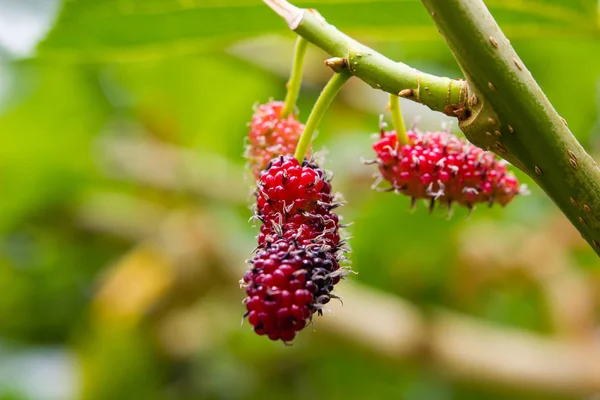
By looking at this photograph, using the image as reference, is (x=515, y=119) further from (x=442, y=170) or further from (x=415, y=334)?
(x=415, y=334)

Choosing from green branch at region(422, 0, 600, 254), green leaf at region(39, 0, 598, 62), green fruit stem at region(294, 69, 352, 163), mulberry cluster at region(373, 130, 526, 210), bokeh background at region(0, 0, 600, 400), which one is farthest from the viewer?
bokeh background at region(0, 0, 600, 400)

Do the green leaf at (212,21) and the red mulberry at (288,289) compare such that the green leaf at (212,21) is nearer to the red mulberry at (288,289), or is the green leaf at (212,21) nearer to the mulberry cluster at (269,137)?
the mulberry cluster at (269,137)

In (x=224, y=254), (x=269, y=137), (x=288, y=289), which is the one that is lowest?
(x=288, y=289)

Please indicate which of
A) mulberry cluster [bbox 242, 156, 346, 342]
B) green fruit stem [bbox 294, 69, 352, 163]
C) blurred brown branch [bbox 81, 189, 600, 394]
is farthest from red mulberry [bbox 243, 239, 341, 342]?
blurred brown branch [bbox 81, 189, 600, 394]

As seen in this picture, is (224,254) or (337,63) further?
(224,254)

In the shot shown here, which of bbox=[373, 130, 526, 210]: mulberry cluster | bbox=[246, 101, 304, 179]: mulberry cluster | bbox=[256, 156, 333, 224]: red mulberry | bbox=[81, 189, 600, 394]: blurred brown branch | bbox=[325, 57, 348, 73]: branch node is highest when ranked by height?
bbox=[81, 189, 600, 394]: blurred brown branch

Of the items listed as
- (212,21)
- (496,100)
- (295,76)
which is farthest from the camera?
(212,21)

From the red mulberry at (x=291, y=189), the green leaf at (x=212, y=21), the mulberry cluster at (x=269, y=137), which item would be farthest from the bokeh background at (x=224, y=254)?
the red mulberry at (x=291, y=189)

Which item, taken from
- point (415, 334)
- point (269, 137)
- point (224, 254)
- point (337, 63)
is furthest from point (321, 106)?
point (224, 254)

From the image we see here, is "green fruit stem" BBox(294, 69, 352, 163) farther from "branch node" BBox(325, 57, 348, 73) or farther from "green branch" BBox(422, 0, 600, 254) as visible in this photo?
"green branch" BBox(422, 0, 600, 254)
